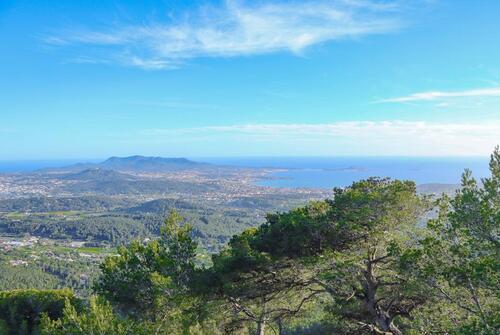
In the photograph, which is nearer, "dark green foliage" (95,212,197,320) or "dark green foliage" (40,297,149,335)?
"dark green foliage" (40,297,149,335)

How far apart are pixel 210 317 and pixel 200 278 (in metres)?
1.00

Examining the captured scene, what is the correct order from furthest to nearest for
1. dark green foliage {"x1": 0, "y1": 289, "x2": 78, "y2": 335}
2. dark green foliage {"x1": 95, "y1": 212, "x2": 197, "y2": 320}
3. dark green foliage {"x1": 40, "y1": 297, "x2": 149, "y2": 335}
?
dark green foliage {"x1": 0, "y1": 289, "x2": 78, "y2": 335}, dark green foliage {"x1": 95, "y1": 212, "x2": 197, "y2": 320}, dark green foliage {"x1": 40, "y1": 297, "x2": 149, "y2": 335}

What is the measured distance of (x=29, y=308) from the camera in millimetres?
14852

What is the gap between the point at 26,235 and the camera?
80812mm

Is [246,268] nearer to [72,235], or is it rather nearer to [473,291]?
[473,291]

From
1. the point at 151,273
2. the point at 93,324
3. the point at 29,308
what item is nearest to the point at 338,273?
the point at 93,324

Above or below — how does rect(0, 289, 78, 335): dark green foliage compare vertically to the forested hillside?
below

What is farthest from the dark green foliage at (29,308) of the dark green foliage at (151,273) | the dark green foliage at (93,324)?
the dark green foliage at (93,324)

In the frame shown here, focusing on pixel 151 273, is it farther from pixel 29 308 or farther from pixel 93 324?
pixel 29 308

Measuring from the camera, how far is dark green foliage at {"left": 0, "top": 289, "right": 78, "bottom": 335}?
14230mm

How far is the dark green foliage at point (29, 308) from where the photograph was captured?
1423 centimetres

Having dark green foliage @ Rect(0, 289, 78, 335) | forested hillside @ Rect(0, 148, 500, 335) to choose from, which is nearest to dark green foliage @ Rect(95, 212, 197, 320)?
forested hillside @ Rect(0, 148, 500, 335)

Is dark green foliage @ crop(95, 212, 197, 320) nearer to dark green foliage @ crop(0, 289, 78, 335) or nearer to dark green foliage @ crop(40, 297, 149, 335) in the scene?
dark green foliage @ crop(40, 297, 149, 335)

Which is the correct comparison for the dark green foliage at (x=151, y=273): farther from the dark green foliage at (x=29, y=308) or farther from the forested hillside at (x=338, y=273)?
the dark green foliage at (x=29, y=308)
